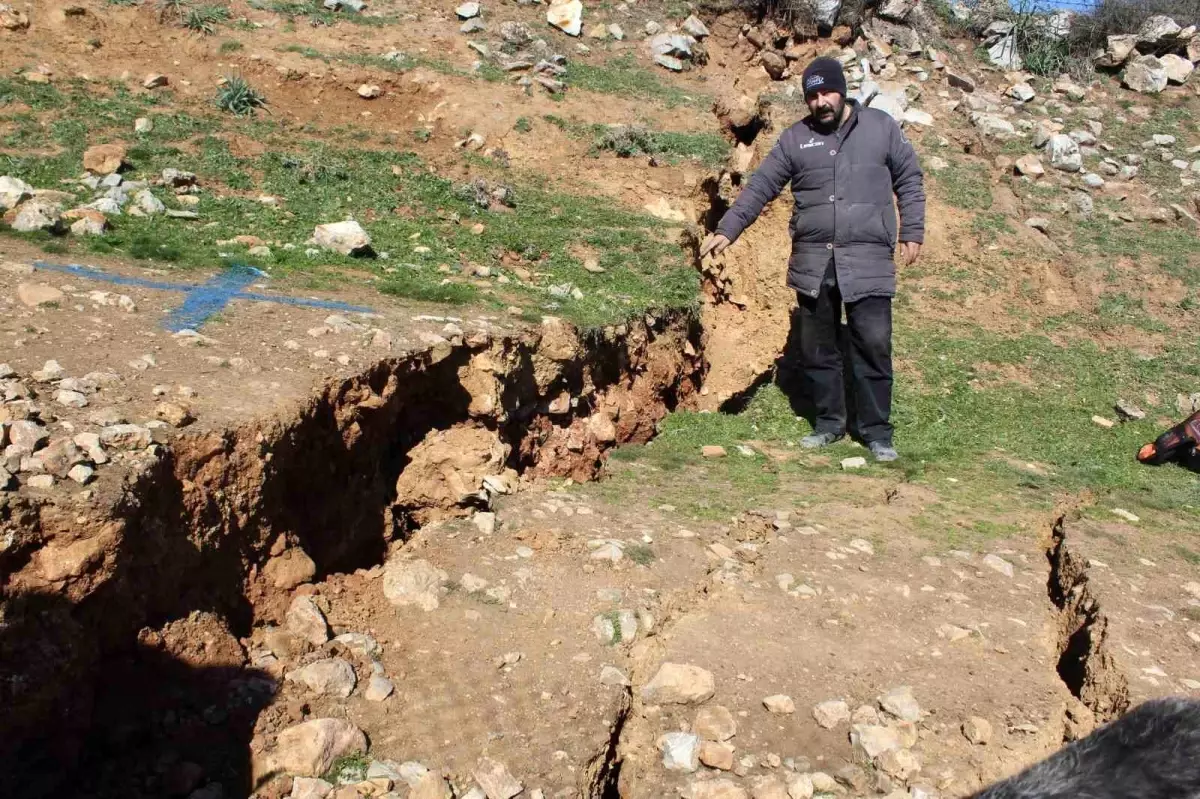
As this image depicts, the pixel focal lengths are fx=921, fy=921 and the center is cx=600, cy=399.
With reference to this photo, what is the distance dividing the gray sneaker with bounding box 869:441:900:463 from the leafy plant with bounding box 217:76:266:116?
5342 mm

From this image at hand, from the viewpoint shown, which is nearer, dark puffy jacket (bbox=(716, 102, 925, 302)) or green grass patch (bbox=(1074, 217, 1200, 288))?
dark puffy jacket (bbox=(716, 102, 925, 302))

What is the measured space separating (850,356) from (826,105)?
127 cm

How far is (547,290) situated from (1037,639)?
2998 mm

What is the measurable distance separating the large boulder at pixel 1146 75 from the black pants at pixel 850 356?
7.57m

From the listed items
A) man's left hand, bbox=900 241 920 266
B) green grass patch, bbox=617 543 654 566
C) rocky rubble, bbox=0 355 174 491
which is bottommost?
green grass patch, bbox=617 543 654 566

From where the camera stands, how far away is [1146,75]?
10.1 m

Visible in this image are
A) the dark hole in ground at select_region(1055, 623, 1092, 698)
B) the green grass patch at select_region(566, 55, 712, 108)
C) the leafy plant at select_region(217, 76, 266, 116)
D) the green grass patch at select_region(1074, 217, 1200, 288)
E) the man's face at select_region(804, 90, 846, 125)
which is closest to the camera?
the dark hole in ground at select_region(1055, 623, 1092, 698)

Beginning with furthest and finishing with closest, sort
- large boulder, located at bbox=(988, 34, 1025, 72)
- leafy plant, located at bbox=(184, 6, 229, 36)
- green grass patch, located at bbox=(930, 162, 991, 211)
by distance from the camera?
1. large boulder, located at bbox=(988, 34, 1025, 72)
2. leafy plant, located at bbox=(184, 6, 229, 36)
3. green grass patch, located at bbox=(930, 162, 991, 211)

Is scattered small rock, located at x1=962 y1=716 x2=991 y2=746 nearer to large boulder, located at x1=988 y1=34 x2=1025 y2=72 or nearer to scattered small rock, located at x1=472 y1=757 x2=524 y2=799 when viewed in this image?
scattered small rock, located at x1=472 y1=757 x2=524 y2=799

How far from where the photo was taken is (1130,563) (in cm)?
360

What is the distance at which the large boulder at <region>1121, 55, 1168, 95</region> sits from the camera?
398 inches

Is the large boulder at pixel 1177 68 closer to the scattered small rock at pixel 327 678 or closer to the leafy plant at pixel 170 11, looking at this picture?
the leafy plant at pixel 170 11

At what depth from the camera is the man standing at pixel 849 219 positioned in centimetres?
446

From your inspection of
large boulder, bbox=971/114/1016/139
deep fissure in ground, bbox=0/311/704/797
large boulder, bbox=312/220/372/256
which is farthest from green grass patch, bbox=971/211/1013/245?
large boulder, bbox=312/220/372/256
